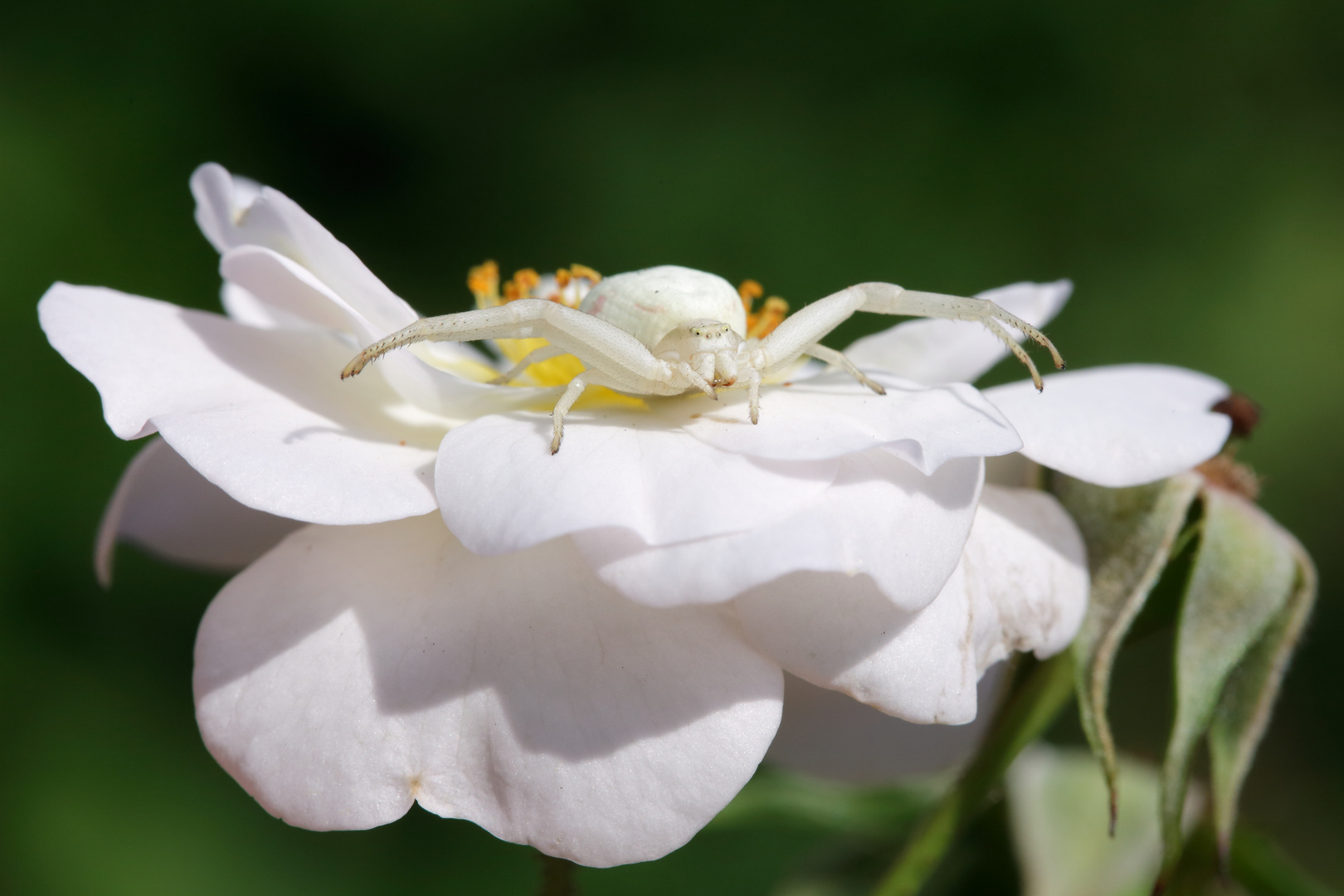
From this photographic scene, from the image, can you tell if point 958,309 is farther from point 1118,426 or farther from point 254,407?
point 254,407

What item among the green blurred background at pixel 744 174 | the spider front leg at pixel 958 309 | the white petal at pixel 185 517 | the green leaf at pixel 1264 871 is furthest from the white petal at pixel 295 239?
the green blurred background at pixel 744 174

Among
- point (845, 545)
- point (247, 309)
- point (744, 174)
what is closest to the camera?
point (845, 545)

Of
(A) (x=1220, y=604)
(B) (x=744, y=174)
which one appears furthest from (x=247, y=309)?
(B) (x=744, y=174)

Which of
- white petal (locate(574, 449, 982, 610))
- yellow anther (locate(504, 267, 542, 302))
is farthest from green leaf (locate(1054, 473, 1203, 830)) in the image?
yellow anther (locate(504, 267, 542, 302))

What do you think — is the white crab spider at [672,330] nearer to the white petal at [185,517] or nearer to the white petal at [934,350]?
the white petal at [934,350]

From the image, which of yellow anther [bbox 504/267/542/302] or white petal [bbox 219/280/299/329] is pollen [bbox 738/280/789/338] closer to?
yellow anther [bbox 504/267/542/302]

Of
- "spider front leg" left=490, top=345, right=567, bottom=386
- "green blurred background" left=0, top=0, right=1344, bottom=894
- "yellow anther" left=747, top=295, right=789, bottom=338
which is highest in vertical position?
"spider front leg" left=490, top=345, right=567, bottom=386
